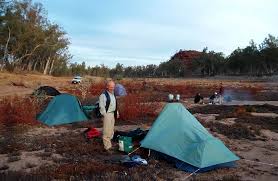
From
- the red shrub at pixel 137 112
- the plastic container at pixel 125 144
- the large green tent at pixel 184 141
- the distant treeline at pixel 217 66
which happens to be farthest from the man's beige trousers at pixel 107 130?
the distant treeline at pixel 217 66

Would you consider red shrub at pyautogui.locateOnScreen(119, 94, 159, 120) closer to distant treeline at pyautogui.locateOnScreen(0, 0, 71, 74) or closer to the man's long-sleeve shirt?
the man's long-sleeve shirt

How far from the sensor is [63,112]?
16312 millimetres

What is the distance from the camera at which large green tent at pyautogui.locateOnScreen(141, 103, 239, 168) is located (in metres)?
9.27

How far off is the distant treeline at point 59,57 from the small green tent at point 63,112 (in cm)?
3981

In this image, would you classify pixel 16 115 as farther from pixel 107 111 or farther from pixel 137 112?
pixel 107 111

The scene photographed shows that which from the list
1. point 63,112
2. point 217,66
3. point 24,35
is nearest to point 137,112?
point 63,112

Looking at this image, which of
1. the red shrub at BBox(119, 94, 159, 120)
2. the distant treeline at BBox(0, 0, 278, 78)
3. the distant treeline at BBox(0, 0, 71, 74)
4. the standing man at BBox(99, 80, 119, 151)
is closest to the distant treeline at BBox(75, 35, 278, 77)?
the distant treeline at BBox(0, 0, 278, 78)

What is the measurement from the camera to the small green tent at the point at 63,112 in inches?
629

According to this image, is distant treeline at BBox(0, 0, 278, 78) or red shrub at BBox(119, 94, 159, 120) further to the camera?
distant treeline at BBox(0, 0, 278, 78)

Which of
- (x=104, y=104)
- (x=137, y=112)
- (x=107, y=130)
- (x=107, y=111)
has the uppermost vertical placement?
(x=104, y=104)

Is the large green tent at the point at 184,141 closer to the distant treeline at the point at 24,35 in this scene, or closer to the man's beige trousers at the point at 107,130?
the man's beige trousers at the point at 107,130

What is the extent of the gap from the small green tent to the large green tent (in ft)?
21.0

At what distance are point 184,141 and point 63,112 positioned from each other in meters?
7.59

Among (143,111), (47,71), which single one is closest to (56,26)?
(47,71)
